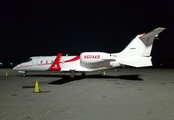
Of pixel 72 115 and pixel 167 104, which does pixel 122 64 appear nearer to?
pixel 167 104

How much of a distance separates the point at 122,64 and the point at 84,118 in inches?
433

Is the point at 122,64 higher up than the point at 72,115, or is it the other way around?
the point at 122,64

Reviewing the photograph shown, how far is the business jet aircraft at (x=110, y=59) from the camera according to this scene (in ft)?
49.5

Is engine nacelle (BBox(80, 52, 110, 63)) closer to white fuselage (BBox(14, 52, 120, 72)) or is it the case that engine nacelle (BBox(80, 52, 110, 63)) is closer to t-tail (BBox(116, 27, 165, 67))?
white fuselage (BBox(14, 52, 120, 72))

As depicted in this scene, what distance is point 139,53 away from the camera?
50.9ft

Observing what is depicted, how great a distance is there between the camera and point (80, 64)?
18.0 meters

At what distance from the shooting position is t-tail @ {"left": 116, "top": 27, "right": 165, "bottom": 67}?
14914 millimetres

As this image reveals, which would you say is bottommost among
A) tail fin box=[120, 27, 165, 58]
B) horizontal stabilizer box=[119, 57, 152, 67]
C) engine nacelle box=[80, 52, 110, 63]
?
horizontal stabilizer box=[119, 57, 152, 67]

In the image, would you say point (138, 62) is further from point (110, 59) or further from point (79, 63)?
point (79, 63)

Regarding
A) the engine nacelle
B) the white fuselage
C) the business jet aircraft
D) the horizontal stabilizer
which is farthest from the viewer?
the white fuselage

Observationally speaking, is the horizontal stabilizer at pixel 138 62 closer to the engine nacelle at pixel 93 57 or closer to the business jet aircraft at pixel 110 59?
the business jet aircraft at pixel 110 59

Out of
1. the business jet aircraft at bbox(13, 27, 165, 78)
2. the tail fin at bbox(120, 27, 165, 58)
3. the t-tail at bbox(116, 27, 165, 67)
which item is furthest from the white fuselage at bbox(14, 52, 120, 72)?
the tail fin at bbox(120, 27, 165, 58)

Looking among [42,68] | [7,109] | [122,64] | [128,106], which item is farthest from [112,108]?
[42,68]

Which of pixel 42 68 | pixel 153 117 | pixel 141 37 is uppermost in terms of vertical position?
pixel 141 37
